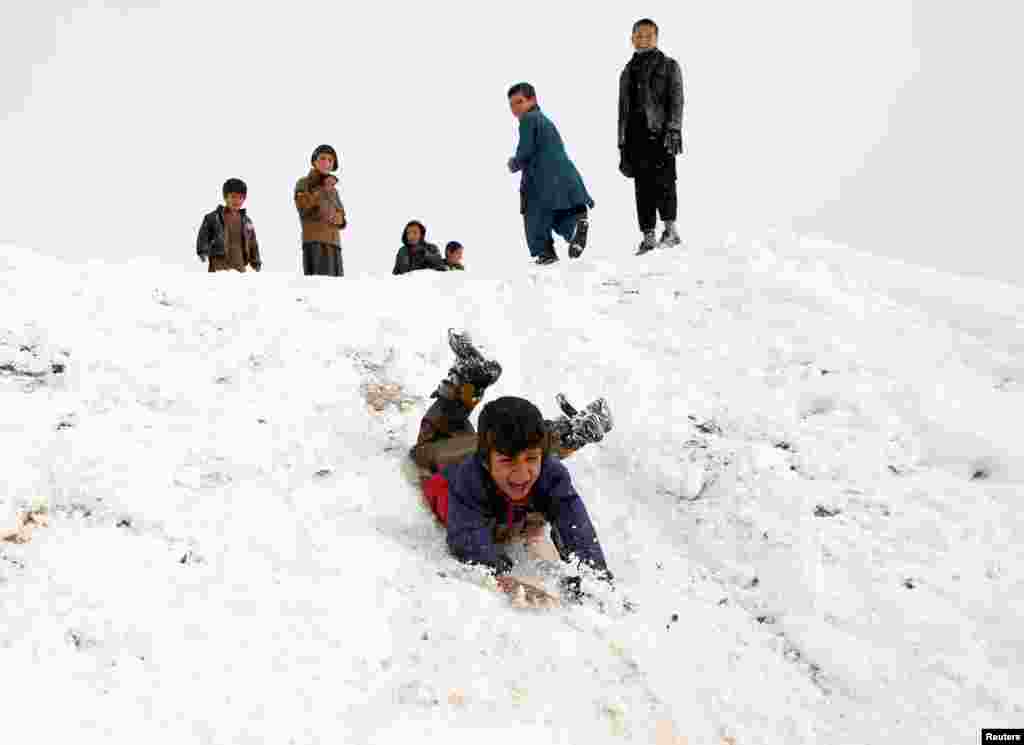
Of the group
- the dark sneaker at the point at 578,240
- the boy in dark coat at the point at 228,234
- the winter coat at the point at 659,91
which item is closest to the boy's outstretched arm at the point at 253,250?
the boy in dark coat at the point at 228,234

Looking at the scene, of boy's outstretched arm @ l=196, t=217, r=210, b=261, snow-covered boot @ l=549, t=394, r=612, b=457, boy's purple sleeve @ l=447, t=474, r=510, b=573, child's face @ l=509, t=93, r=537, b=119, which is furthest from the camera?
child's face @ l=509, t=93, r=537, b=119

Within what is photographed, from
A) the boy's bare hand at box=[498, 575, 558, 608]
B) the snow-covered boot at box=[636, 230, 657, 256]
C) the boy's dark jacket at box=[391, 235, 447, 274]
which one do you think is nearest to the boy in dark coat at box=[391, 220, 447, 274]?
the boy's dark jacket at box=[391, 235, 447, 274]

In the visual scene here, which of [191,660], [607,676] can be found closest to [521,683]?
[607,676]

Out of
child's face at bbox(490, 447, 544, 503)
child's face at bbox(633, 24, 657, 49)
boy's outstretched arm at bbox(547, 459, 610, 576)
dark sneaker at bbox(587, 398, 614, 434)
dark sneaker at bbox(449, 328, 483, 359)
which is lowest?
boy's outstretched arm at bbox(547, 459, 610, 576)

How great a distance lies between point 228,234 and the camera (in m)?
6.23

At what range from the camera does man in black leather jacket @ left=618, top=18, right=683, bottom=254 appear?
5801 mm

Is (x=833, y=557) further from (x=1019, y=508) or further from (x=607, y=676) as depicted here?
(x=607, y=676)

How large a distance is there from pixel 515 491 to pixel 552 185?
4.20m

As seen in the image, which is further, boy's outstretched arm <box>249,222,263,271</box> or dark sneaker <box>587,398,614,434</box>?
boy's outstretched arm <box>249,222,263,271</box>

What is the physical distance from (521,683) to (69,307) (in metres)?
2.86

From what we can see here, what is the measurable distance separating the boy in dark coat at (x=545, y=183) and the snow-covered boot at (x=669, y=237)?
0.70 m

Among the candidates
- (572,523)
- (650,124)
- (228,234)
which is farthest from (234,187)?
(572,523)

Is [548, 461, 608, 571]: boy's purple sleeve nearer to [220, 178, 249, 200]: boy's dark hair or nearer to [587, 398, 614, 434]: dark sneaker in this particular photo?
[587, 398, 614, 434]: dark sneaker

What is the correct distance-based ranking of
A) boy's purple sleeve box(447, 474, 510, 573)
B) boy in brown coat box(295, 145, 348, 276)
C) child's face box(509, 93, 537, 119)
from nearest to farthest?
boy's purple sleeve box(447, 474, 510, 573), child's face box(509, 93, 537, 119), boy in brown coat box(295, 145, 348, 276)
